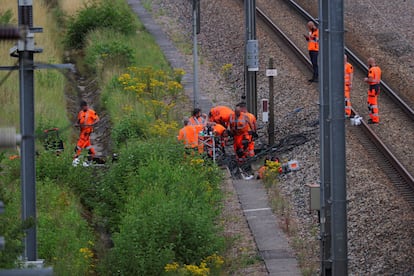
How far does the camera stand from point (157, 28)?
3259 centimetres

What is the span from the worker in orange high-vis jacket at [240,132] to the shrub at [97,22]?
36.1 ft

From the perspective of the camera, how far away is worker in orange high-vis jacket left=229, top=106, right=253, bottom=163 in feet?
65.9

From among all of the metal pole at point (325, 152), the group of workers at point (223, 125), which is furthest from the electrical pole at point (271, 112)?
the metal pole at point (325, 152)

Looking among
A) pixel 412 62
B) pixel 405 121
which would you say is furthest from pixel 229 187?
pixel 412 62

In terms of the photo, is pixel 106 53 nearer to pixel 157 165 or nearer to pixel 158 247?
pixel 157 165

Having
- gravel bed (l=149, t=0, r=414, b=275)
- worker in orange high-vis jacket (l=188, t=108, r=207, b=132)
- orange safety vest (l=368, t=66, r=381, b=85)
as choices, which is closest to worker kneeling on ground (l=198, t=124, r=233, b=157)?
worker in orange high-vis jacket (l=188, t=108, r=207, b=132)

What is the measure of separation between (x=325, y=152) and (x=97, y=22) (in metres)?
17.8

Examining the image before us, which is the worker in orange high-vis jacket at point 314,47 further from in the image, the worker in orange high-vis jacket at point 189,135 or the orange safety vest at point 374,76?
the worker in orange high-vis jacket at point 189,135

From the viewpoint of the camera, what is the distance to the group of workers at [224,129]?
765 inches

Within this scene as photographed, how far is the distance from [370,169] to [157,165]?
405 cm

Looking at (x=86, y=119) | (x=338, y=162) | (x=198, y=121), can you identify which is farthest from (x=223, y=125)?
(x=338, y=162)

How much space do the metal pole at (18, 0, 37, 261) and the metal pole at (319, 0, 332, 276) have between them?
3.88 meters

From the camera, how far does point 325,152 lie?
14.3 metres

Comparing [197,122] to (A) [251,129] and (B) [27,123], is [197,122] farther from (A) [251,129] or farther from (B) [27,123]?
(B) [27,123]
